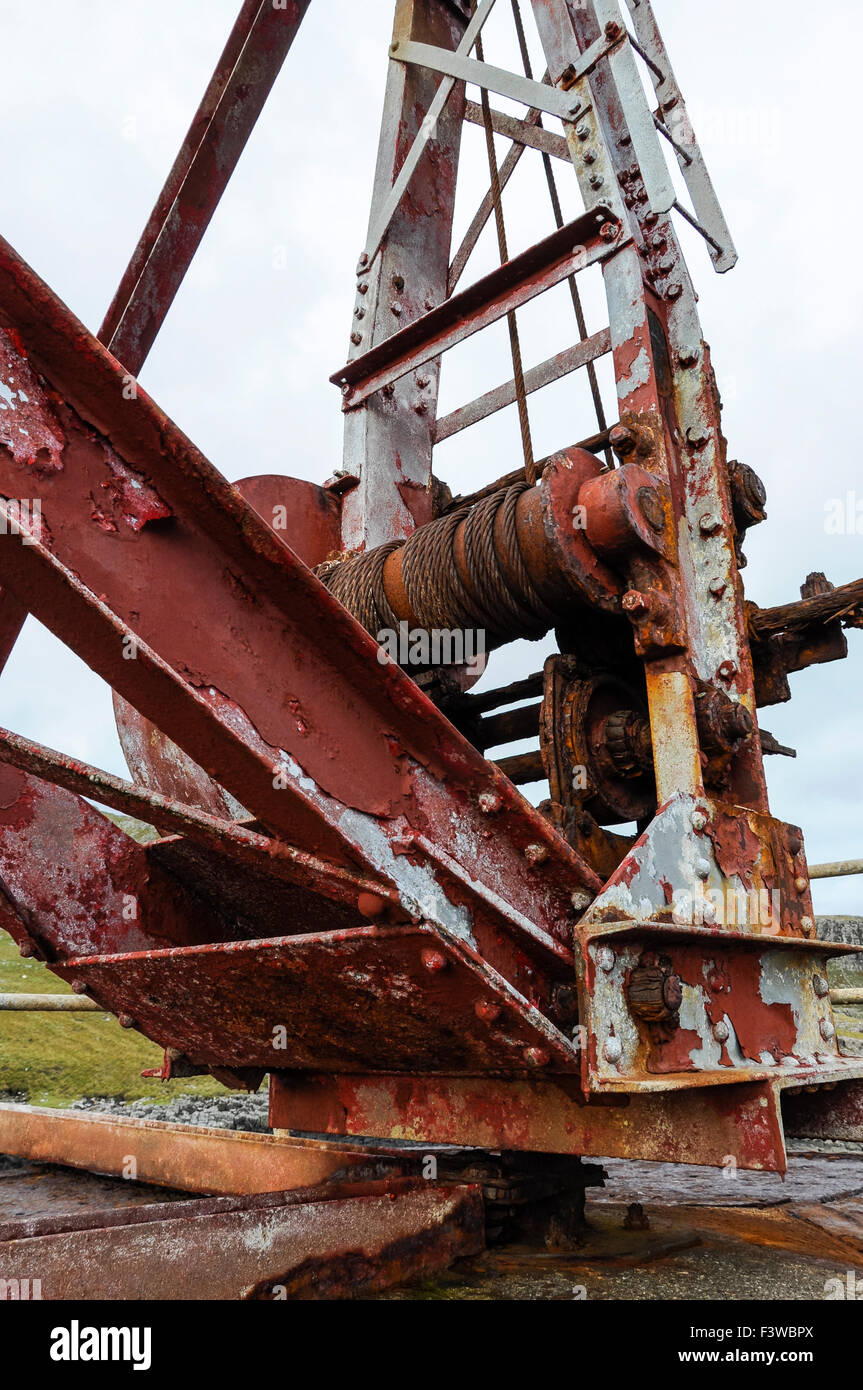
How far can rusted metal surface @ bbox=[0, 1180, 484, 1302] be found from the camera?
5.83 ft

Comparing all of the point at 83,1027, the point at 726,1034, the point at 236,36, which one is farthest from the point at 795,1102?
the point at 83,1027

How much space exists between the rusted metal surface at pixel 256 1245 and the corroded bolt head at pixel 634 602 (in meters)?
1.50

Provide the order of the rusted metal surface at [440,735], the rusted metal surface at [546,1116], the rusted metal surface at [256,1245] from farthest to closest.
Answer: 1. the rusted metal surface at [546,1116]
2. the rusted metal surface at [256,1245]
3. the rusted metal surface at [440,735]

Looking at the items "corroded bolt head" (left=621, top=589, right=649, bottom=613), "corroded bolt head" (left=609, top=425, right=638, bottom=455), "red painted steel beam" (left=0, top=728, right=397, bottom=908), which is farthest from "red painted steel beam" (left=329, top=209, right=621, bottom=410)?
"red painted steel beam" (left=0, top=728, right=397, bottom=908)

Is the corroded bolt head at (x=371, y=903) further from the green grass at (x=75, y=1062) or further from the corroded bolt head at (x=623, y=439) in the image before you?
the green grass at (x=75, y=1062)

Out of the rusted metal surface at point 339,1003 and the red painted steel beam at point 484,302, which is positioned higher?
the red painted steel beam at point 484,302

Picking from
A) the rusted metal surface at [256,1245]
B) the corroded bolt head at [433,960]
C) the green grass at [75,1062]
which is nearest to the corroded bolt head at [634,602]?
the corroded bolt head at [433,960]

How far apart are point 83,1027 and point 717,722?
5946 millimetres

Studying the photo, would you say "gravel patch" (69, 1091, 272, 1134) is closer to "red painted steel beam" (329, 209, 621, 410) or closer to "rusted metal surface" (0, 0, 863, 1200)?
"rusted metal surface" (0, 0, 863, 1200)

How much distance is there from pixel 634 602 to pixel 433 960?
3.49 ft

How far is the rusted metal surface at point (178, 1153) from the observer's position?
267 centimetres

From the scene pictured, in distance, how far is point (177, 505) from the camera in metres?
1.67

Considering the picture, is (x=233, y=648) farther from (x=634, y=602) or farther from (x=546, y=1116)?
(x=546, y=1116)
